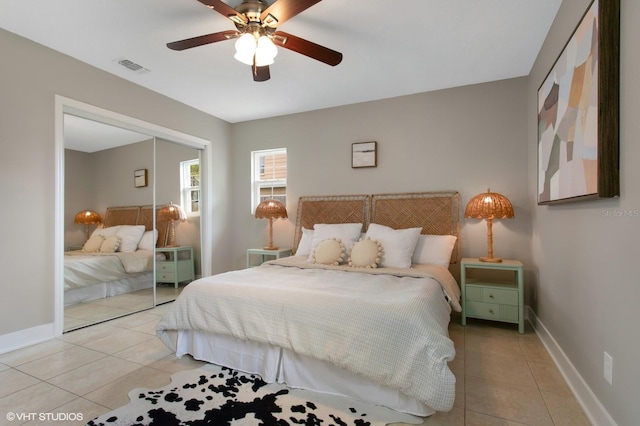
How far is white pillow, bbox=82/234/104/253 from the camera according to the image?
3199 mm

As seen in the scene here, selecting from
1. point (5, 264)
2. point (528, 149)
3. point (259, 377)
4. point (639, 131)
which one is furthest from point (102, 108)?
point (528, 149)

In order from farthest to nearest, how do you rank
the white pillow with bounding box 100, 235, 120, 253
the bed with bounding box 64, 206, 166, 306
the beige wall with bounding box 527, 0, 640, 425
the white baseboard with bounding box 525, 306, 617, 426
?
1. the white pillow with bounding box 100, 235, 120, 253
2. the bed with bounding box 64, 206, 166, 306
3. the white baseboard with bounding box 525, 306, 617, 426
4. the beige wall with bounding box 527, 0, 640, 425

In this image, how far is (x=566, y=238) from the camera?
84.0 inches

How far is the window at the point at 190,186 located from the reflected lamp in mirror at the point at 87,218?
1141 millimetres

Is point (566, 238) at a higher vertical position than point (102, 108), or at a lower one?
lower

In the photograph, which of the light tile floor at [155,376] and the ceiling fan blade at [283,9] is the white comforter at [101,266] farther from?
the ceiling fan blade at [283,9]

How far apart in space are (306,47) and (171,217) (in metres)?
2.90

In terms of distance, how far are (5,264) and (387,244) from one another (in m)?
3.32

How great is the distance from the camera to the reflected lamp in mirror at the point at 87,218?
3.11m

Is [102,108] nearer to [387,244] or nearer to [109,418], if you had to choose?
[109,418]

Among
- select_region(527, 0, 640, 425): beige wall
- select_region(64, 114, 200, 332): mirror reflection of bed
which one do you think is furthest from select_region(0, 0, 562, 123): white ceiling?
select_region(64, 114, 200, 332): mirror reflection of bed

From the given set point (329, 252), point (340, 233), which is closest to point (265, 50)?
point (329, 252)

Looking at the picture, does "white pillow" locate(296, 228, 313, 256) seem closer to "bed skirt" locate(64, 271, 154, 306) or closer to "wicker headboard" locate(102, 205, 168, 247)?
"wicker headboard" locate(102, 205, 168, 247)

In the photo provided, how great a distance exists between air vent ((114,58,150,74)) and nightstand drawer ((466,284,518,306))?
3.93 metres
